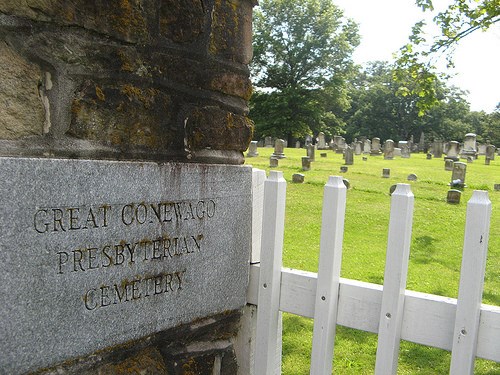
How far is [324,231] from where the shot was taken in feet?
6.34

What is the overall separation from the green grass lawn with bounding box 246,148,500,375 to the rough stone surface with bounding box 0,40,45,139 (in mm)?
3020

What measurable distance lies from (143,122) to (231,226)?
65cm

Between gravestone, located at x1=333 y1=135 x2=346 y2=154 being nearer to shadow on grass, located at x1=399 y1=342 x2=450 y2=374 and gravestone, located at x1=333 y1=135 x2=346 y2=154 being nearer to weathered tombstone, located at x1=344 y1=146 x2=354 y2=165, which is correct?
weathered tombstone, located at x1=344 y1=146 x2=354 y2=165

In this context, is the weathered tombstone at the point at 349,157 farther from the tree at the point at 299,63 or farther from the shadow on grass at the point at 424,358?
the tree at the point at 299,63

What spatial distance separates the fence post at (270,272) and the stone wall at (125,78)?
0.25 metres

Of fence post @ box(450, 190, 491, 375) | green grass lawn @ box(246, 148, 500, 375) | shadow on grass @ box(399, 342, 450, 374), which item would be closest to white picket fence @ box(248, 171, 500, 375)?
fence post @ box(450, 190, 491, 375)

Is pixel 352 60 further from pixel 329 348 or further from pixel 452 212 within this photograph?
pixel 329 348

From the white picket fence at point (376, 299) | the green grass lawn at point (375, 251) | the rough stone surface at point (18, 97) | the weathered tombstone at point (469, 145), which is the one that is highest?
the weathered tombstone at point (469, 145)

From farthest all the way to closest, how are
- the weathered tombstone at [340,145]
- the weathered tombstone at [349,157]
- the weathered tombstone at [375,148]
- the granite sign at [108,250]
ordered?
1. the weathered tombstone at [340,145]
2. the weathered tombstone at [375,148]
3. the weathered tombstone at [349,157]
4. the granite sign at [108,250]

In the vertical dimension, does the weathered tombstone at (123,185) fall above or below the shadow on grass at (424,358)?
above

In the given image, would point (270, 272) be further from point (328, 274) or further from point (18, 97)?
point (18, 97)

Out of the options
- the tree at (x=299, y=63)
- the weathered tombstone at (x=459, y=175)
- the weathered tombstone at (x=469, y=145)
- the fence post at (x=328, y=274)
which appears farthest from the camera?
the tree at (x=299, y=63)

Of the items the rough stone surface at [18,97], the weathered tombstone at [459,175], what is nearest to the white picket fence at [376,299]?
the rough stone surface at [18,97]

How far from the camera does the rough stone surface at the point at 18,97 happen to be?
4.34 ft
